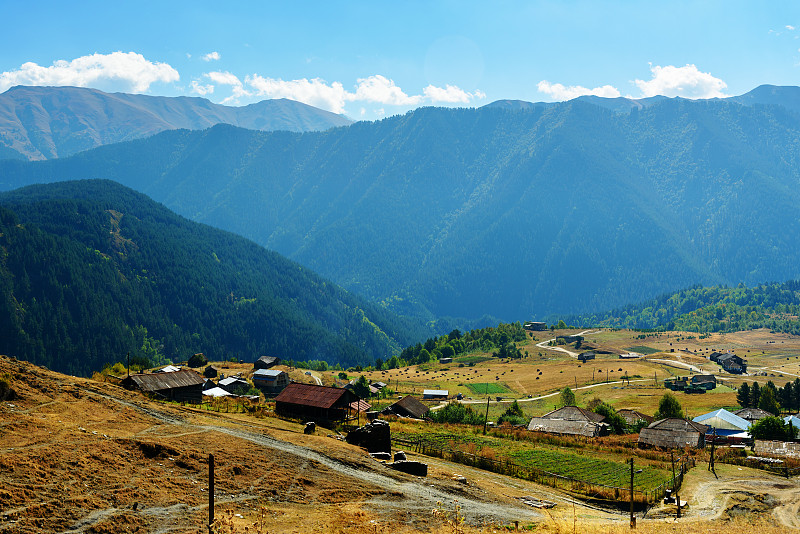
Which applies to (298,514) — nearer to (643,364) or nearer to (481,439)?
(481,439)

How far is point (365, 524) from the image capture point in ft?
91.3

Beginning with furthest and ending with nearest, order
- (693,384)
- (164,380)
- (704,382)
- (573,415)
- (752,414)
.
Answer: (704,382) → (693,384) → (752,414) → (573,415) → (164,380)

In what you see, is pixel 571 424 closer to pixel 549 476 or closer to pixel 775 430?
pixel 775 430

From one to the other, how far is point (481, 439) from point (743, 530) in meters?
37.9

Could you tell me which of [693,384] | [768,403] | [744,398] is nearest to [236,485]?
[768,403]

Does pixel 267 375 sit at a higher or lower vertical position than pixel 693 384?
higher

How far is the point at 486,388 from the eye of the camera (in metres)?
150

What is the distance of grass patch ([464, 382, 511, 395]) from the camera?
14541 cm

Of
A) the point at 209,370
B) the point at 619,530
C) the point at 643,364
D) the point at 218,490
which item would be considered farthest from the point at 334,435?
the point at 643,364

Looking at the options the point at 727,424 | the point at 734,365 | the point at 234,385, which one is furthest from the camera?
the point at 734,365

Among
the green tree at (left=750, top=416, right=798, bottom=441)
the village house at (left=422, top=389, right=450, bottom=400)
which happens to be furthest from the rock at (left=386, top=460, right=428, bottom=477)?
the village house at (left=422, top=389, right=450, bottom=400)

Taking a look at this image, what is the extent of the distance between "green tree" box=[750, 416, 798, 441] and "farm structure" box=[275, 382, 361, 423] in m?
55.4

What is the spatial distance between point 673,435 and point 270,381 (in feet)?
256

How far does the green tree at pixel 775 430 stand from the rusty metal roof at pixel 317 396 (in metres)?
55.4
